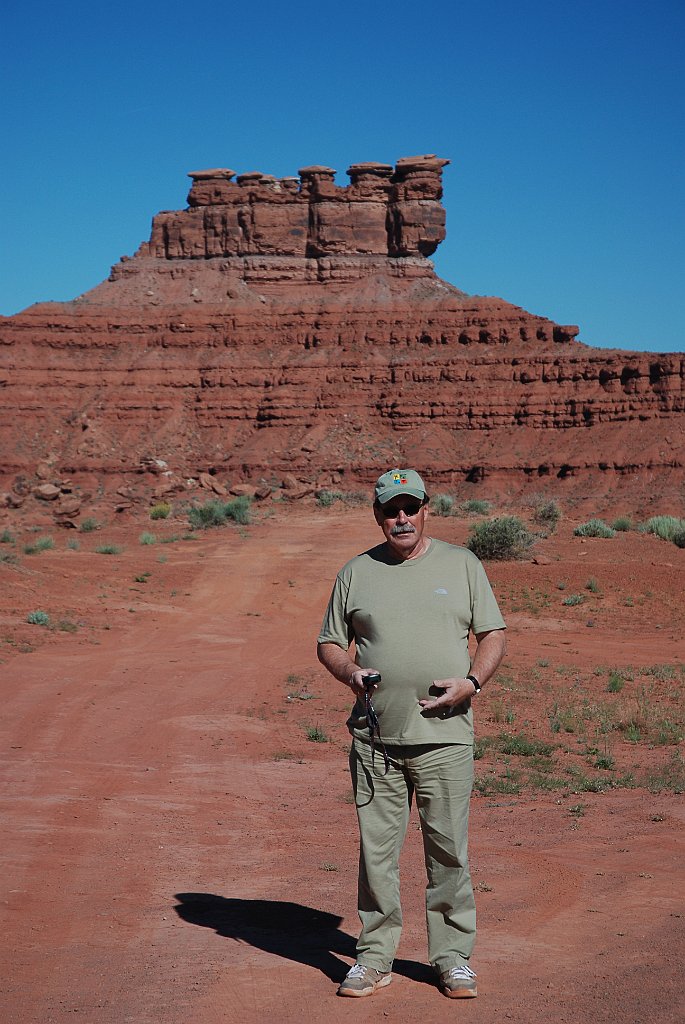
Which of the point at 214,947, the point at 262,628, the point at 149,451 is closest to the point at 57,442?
the point at 149,451

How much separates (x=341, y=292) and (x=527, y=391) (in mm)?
18468

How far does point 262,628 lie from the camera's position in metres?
20.0

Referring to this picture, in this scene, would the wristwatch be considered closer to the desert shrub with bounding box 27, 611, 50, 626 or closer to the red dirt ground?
the red dirt ground

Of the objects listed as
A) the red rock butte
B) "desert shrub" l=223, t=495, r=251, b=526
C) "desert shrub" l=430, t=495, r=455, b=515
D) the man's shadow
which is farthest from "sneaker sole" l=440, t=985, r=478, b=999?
the red rock butte

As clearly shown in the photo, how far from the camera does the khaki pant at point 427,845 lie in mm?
4957

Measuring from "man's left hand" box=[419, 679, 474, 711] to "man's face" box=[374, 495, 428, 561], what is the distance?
1.88 ft

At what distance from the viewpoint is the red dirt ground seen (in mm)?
4957

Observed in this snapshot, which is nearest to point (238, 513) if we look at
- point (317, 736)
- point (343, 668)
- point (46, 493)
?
point (46, 493)

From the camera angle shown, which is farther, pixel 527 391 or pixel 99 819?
pixel 527 391

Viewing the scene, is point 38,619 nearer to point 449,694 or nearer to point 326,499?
point 449,694

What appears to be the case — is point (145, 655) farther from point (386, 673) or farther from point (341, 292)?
point (341, 292)

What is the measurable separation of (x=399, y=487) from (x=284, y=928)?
2.33 metres

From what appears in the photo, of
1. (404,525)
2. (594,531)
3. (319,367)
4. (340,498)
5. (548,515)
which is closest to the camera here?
(404,525)

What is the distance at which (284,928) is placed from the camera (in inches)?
231
